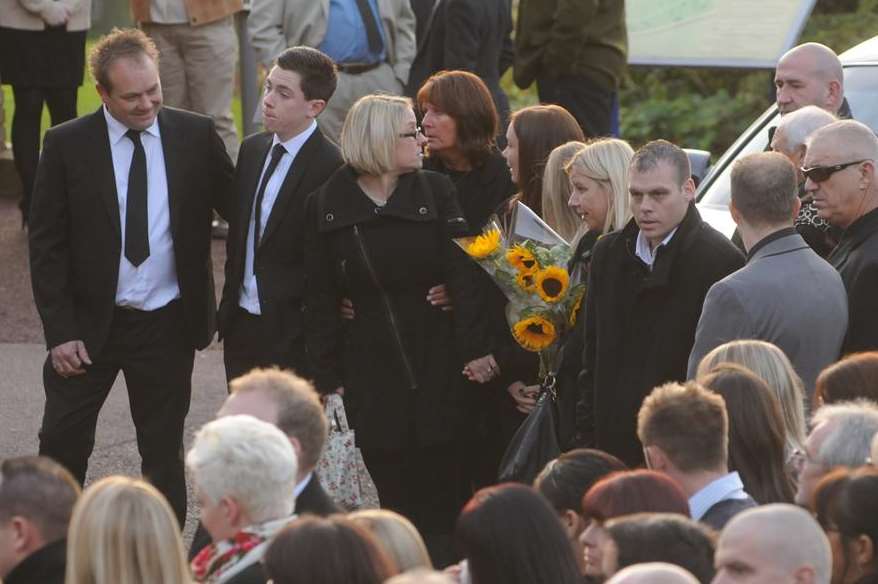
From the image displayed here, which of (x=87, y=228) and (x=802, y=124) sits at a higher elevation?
(x=802, y=124)

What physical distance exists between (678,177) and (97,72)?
8.31 feet

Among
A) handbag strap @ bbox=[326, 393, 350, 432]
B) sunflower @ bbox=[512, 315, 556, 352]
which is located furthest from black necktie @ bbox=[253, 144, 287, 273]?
sunflower @ bbox=[512, 315, 556, 352]

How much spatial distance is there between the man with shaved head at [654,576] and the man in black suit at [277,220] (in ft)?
12.9

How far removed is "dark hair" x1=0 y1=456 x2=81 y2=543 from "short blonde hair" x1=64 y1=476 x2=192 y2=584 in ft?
1.43

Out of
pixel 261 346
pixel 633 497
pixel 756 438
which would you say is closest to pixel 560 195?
pixel 261 346

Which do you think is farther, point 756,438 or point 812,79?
point 812,79

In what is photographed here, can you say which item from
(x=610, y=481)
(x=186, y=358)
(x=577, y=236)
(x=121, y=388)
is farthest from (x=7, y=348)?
(x=610, y=481)

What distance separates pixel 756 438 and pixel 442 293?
2323 mm

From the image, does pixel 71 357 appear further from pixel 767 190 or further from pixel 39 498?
pixel 767 190

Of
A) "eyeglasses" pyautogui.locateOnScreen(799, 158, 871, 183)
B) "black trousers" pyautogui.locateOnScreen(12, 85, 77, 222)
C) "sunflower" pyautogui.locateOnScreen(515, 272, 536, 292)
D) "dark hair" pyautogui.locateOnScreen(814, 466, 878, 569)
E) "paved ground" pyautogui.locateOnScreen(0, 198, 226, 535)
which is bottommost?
"paved ground" pyautogui.locateOnScreen(0, 198, 226, 535)

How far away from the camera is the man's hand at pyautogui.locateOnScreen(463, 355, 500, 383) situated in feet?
25.4

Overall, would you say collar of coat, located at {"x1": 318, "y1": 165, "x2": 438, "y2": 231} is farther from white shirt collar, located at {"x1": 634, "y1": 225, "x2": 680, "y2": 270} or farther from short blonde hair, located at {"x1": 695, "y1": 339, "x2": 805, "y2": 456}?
short blonde hair, located at {"x1": 695, "y1": 339, "x2": 805, "y2": 456}

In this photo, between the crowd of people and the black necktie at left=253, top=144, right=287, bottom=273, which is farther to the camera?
the black necktie at left=253, top=144, right=287, bottom=273

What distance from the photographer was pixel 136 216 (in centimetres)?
770
